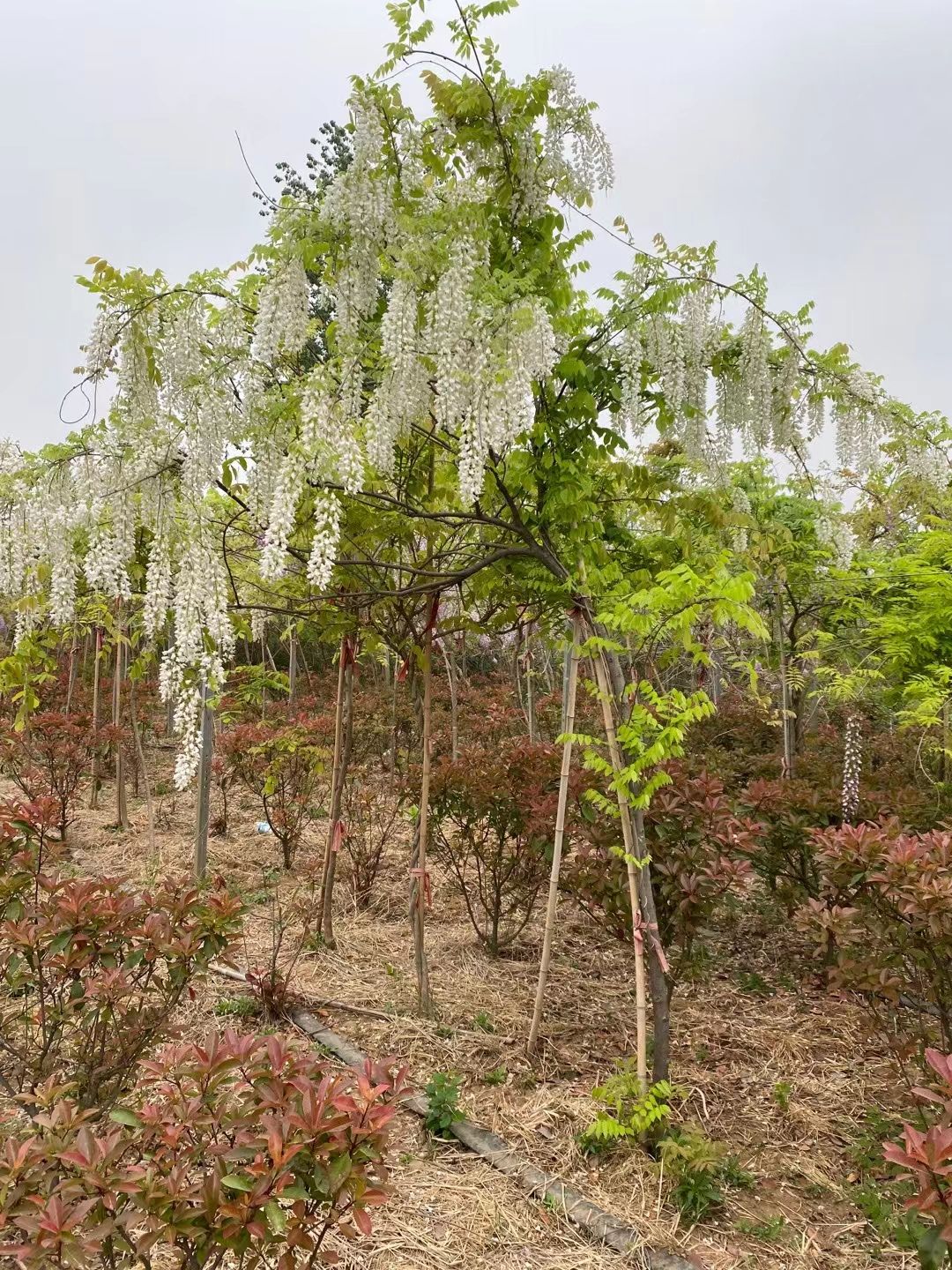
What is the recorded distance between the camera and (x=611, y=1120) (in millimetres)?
2455

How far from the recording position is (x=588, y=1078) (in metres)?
2.95

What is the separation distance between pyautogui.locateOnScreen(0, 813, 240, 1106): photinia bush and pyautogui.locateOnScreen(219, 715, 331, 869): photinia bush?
2.26 m

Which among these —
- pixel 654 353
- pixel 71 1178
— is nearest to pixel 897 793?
pixel 654 353

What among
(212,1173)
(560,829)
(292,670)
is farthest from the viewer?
(292,670)

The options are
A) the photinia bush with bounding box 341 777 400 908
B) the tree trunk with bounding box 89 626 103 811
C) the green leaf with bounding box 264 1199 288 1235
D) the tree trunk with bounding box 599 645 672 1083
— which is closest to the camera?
the green leaf with bounding box 264 1199 288 1235

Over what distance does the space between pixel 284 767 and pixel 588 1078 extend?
394 centimetres

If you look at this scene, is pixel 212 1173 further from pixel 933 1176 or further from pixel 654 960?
pixel 654 960

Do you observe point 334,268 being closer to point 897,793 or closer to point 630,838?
point 630,838

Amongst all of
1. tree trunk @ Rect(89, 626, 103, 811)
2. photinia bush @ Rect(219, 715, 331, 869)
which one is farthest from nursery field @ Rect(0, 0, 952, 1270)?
tree trunk @ Rect(89, 626, 103, 811)

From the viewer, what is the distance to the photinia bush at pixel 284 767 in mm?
5199

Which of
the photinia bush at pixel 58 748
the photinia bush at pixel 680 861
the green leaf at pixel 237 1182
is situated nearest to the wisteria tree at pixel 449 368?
the photinia bush at pixel 680 861

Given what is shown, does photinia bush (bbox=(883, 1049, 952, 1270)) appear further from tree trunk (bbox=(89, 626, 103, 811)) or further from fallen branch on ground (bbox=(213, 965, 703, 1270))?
tree trunk (bbox=(89, 626, 103, 811))

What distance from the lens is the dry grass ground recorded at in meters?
2.19

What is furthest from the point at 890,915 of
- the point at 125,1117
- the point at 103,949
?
the point at 103,949
